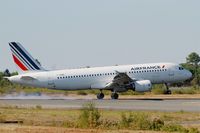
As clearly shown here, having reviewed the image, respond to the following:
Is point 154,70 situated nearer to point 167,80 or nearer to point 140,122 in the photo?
point 167,80

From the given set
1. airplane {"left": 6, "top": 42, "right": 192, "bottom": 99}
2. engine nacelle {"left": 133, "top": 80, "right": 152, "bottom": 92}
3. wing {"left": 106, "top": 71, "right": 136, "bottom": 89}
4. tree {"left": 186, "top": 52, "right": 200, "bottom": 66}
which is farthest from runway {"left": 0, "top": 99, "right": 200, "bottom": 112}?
tree {"left": 186, "top": 52, "right": 200, "bottom": 66}

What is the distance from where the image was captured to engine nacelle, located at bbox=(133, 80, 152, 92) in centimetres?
5619

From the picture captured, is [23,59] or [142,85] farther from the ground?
[23,59]

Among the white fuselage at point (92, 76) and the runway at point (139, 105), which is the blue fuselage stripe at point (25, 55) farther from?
the runway at point (139, 105)

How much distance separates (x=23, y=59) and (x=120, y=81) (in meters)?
10.9

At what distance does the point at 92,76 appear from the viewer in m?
58.6

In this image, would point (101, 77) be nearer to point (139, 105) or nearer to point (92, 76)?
point (92, 76)

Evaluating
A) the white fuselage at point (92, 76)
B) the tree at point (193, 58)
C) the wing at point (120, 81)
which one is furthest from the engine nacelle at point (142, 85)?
the tree at point (193, 58)

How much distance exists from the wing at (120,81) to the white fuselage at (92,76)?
83cm

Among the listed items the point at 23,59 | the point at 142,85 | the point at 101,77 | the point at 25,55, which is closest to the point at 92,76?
the point at 101,77

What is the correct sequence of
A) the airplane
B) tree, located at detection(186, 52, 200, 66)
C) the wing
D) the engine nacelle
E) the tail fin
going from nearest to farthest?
the engine nacelle, the wing, the airplane, the tail fin, tree, located at detection(186, 52, 200, 66)

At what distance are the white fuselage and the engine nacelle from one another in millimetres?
1303

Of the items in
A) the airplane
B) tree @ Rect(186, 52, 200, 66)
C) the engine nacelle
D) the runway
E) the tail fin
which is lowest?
the runway

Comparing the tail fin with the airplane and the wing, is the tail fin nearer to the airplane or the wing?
the airplane
